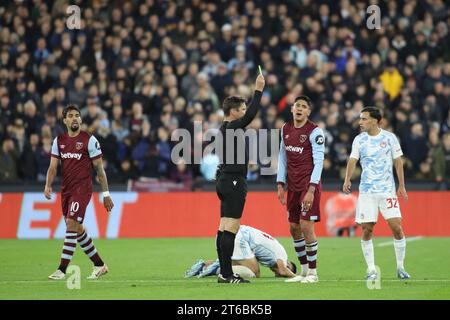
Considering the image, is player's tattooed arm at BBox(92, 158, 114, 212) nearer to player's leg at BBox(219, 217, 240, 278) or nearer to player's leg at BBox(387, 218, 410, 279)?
player's leg at BBox(219, 217, 240, 278)

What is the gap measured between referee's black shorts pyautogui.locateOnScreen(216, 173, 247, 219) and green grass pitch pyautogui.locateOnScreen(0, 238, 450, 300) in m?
0.99

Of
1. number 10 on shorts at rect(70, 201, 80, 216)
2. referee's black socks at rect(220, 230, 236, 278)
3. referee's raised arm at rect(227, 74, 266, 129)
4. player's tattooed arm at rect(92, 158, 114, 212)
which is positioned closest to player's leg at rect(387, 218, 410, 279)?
referee's black socks at rect(220, 230, 236, 278)

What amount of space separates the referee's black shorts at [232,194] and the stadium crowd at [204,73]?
10597 mm

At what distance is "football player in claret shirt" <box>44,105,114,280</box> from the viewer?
14.8 meters

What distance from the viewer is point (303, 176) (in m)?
14.0

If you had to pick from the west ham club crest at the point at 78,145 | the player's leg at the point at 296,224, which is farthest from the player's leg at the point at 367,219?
the west ham club crest at the point at 78,145

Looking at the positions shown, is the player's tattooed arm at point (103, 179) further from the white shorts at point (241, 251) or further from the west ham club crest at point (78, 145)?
the white shorts at point (241, 251)

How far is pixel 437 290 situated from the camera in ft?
41.7

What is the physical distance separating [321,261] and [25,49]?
13.5 metres

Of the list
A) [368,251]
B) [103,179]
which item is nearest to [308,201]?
[368,251]

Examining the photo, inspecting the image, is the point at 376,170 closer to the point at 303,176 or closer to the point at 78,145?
the point at 303,176

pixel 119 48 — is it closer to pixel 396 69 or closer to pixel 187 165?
pixel 187 165

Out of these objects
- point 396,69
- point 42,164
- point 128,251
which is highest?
point 396,69
